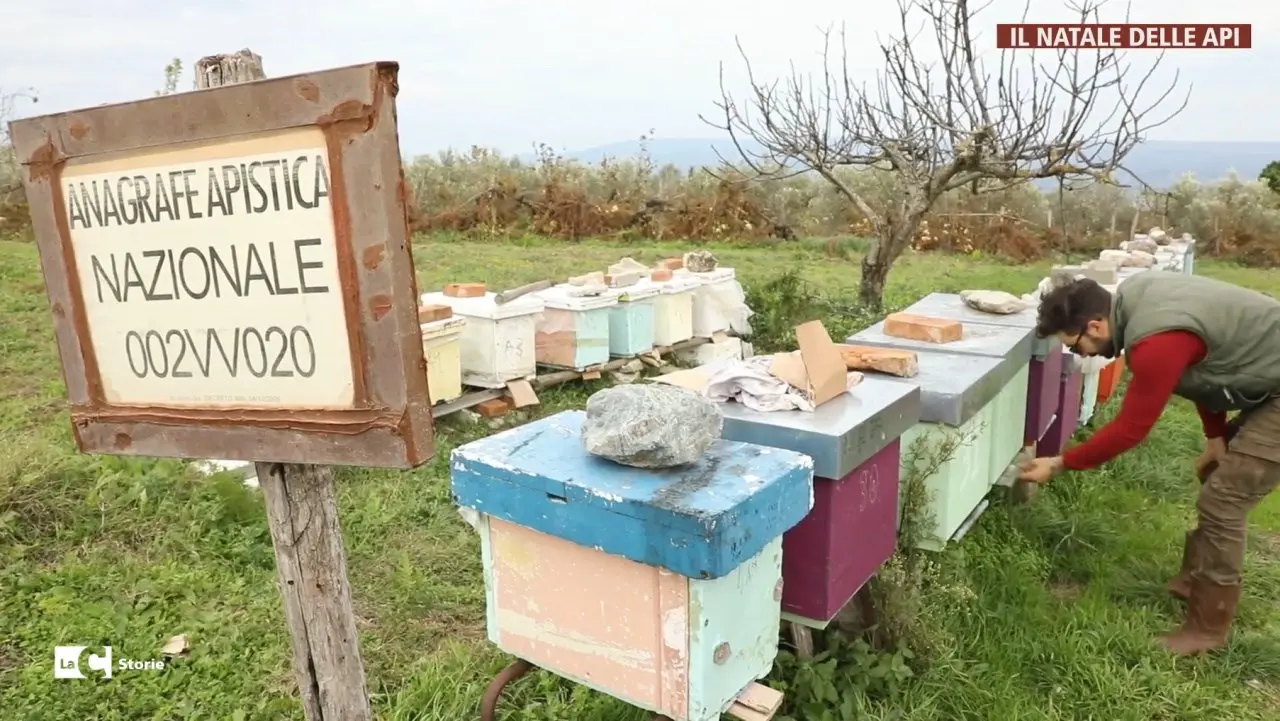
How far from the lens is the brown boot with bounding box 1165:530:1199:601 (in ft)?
12.2

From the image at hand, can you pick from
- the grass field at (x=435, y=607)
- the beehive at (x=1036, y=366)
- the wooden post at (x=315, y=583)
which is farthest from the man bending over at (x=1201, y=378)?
the wooden post at (x=315, y=583)

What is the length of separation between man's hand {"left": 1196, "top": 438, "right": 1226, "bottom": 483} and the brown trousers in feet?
1.26

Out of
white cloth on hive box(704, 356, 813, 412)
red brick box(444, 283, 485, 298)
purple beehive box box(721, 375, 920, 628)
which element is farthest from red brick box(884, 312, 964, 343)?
red brick box(444, 283, 485, 298)

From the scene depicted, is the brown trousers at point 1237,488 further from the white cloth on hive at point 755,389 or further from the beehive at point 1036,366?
the white cloth on hive at point 755,389

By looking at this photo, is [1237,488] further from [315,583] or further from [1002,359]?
[315,583]

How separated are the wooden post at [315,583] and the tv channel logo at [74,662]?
177 cm

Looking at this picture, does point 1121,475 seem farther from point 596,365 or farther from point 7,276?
point 7,276

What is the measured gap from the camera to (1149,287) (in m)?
3.37

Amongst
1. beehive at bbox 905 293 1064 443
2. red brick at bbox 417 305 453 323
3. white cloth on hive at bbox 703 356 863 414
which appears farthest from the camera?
red brick at bbox 417 305 453 323

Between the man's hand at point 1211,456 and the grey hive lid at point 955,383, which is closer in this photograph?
the grey hive lid at point 955,383

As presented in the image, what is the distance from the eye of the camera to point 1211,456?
13.0 feet

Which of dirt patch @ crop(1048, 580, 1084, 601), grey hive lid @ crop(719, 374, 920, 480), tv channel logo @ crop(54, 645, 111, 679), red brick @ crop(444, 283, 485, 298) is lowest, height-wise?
dirt patch @ crop(1048, 580, 1084, 601)

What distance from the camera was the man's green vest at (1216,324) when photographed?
10.7ft

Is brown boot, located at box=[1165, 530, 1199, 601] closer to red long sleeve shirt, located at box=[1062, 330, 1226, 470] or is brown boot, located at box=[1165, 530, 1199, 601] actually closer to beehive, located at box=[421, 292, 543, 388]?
red long sleeve shirt, located at box=[1062, 330, 1226, 470]
